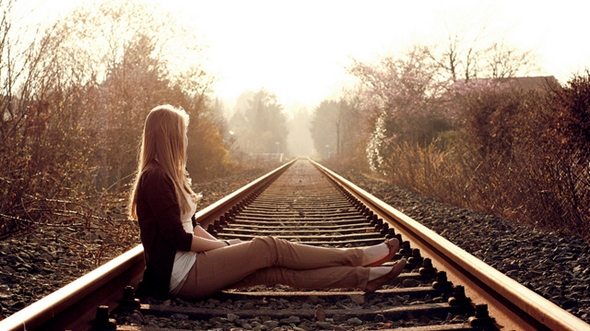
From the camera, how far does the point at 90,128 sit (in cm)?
1104

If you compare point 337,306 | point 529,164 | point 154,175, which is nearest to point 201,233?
point 154,175

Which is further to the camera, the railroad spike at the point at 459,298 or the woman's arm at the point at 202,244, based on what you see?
the woman's arm at the point at 202,244

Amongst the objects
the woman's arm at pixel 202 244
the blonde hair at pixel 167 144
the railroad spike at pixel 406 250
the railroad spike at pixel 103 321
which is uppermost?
the blonde hair at pixel 167 144

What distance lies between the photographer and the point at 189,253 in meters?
3.63

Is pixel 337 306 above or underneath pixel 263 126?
underneath

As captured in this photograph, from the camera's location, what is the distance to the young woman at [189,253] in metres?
3.56

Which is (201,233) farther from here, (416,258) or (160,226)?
(416,258)

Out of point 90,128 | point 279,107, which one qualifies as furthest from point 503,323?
Result: point 279,107

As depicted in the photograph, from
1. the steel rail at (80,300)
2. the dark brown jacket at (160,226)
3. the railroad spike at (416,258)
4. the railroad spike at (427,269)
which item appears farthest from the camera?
the railroad spike at (416,258)

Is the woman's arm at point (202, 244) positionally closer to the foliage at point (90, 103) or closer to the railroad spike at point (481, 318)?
the railroad spike at point (481, 318)

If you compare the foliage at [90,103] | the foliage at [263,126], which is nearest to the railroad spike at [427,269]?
the foliage at [90,103]

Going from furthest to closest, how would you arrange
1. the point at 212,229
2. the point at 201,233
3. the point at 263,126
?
the point at 263,126, the point at 212,229, the point at 201,233

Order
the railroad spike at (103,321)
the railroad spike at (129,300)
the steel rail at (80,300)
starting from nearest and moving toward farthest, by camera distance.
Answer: the steel rail at (80,300), the railroad spike at (103,321), the railroad spike at (129,300)

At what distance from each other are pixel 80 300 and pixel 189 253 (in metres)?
0.80
